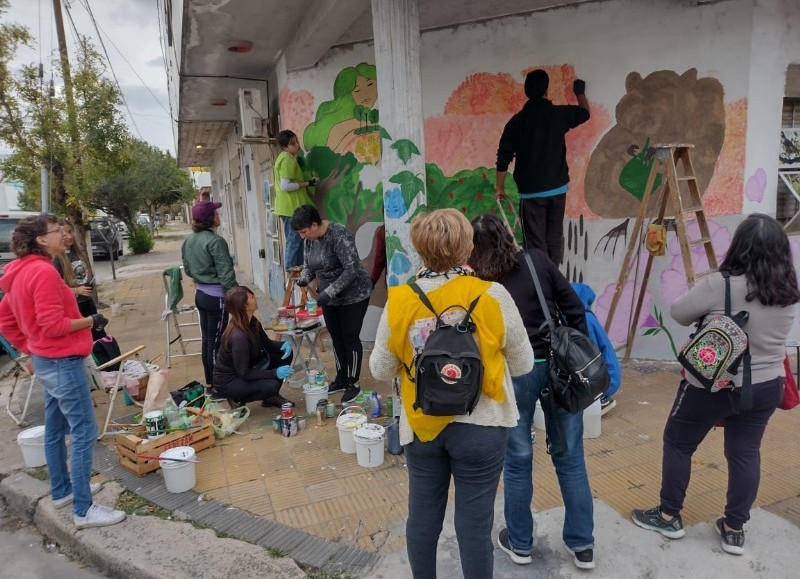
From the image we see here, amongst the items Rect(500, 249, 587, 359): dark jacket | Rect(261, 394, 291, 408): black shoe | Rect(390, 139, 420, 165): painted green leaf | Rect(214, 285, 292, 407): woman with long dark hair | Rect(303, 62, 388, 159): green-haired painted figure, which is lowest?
Rect(261, 394, 291, 408): black shoe

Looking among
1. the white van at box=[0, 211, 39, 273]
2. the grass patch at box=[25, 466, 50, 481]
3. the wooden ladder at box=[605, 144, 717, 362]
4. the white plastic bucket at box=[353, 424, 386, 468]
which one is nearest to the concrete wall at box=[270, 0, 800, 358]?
the wooden ladder at box=[605, 144, 717, 362]

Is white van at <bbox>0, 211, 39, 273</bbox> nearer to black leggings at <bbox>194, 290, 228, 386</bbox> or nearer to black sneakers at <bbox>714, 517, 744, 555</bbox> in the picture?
black leggings at <bbox>194, 290, 228, 386</bbox>

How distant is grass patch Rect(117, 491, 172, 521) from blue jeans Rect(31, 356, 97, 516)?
0.84 feet

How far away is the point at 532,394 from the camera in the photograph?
95.8 inches

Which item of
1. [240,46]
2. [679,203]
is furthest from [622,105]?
[240,46]

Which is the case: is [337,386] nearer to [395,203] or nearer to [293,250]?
[293,250]

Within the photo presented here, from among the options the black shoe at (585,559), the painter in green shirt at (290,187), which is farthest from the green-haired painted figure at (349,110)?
the black shoe at (585,559)

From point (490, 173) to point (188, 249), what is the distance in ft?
9.96

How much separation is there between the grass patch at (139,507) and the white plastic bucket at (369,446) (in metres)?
1.21

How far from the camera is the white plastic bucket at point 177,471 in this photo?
3.41 metres

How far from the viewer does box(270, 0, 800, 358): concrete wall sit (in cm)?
485

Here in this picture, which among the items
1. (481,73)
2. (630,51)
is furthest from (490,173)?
(630,51)

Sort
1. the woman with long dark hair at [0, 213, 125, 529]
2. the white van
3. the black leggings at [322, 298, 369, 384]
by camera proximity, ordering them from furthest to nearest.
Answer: the white van < the black leggings at [322, 298, 369, 384] < the woman with long dark hair at [0, 213, 125, 529]

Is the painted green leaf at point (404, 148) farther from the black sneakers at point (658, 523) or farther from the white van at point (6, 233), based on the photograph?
the white van at point (6, 233)
